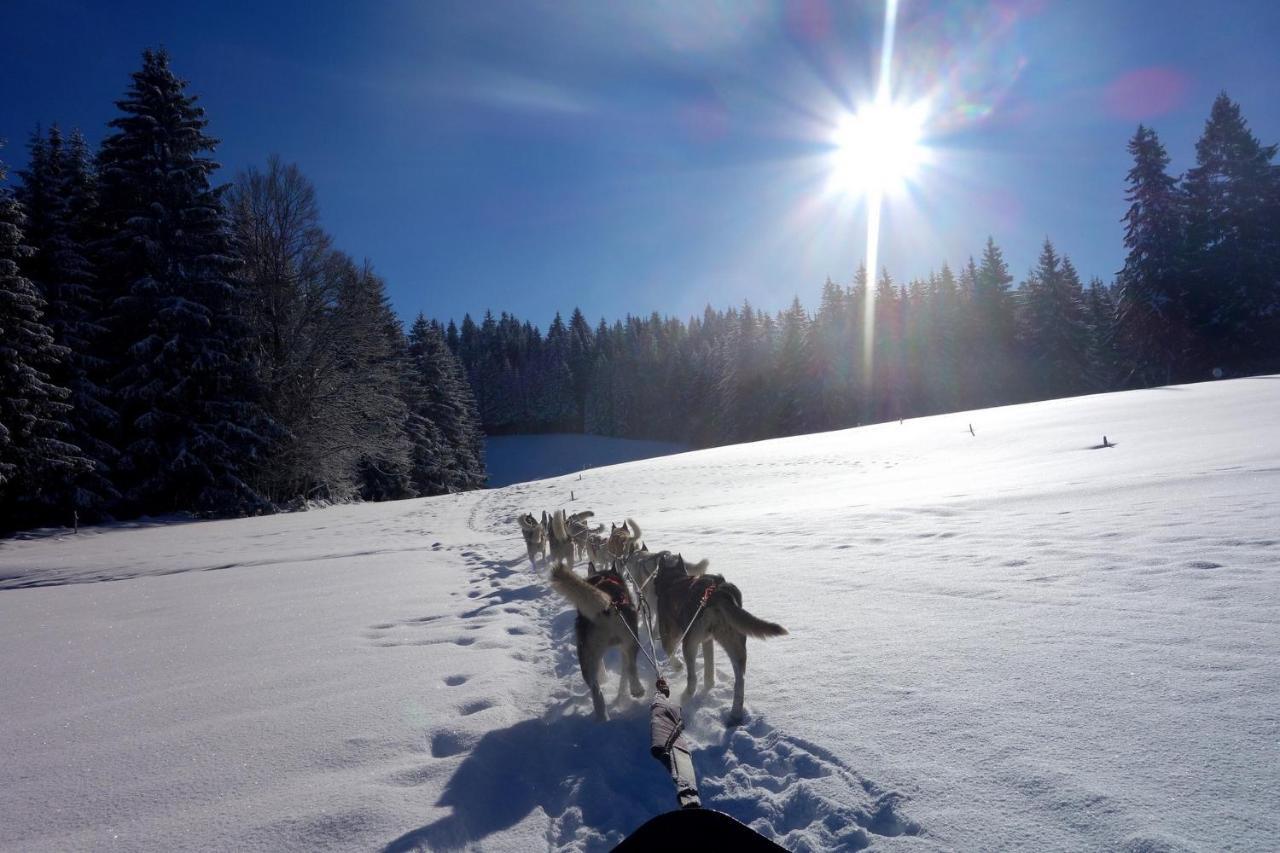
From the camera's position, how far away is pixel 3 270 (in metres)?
15.4

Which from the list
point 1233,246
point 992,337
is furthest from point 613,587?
point 992,337

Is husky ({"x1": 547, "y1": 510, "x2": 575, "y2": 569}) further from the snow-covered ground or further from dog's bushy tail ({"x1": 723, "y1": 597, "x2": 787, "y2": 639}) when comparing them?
the snow-covered ground

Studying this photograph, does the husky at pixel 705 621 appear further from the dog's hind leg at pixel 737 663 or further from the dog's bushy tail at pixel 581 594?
the dog's bushy tail at pixel 581 594

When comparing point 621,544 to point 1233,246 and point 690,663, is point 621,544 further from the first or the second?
point 1233,246

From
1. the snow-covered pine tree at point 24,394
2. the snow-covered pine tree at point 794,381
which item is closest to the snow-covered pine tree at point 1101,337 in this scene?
the snow-covered pine tree at point 794,381

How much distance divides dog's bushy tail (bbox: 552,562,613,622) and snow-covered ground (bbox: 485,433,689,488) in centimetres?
5171

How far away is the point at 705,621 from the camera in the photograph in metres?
3.87

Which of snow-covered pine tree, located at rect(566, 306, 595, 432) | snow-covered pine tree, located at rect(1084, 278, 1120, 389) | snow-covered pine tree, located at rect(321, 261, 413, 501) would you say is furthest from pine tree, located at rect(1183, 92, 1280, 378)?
snow-covered pine tree, located at rect(566, 306, 595, 432)

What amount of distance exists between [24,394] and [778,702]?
70.8ft

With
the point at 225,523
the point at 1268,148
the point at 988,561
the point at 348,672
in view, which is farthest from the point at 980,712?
the point at 1268,148

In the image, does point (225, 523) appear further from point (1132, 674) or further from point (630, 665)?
point (1132, 674)

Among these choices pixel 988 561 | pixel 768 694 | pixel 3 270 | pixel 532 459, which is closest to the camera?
pixel 768 694

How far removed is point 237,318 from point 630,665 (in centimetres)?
2347

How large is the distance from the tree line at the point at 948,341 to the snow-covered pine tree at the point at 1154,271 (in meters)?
0.09
